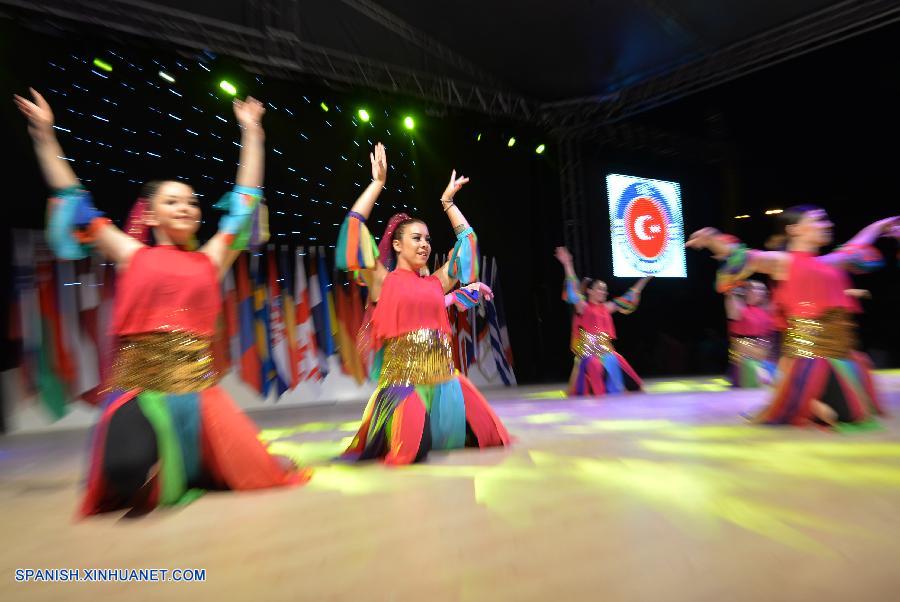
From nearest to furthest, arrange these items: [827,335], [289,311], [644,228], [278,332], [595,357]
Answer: [827,335] < [595,357] < [278,332] < [289,311] < [644,228]

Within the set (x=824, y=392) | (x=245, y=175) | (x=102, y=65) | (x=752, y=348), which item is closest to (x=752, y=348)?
(x=752, y=348)

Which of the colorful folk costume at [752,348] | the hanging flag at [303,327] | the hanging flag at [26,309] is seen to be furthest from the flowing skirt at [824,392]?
the hanging flag at [26,309]

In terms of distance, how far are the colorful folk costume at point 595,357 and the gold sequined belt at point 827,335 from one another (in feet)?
9.42

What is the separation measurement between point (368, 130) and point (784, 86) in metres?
4.98

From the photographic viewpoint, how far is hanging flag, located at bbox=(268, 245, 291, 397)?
618 cm

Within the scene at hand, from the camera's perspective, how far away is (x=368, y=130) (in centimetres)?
660

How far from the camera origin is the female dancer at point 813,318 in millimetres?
3029

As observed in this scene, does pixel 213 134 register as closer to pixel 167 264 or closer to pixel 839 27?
pixel 167 264

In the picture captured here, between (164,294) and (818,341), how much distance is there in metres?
3.16

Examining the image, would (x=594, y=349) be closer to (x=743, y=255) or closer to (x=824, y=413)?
(x=743, y=255)

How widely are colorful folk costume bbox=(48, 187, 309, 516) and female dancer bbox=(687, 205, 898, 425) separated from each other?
2493 mm

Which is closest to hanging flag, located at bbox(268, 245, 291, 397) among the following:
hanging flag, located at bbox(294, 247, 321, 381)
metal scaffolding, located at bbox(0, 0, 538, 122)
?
hanging flag, located at bbox(294, 247, 321, 381)

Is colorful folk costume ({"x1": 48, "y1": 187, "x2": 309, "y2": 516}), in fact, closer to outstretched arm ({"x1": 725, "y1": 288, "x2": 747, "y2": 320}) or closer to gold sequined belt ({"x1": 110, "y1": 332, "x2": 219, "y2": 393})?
gold sequined belt ({"x1": 110, "y1": 332, "x2": 219, "y2": 393})

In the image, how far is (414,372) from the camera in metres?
2.76
